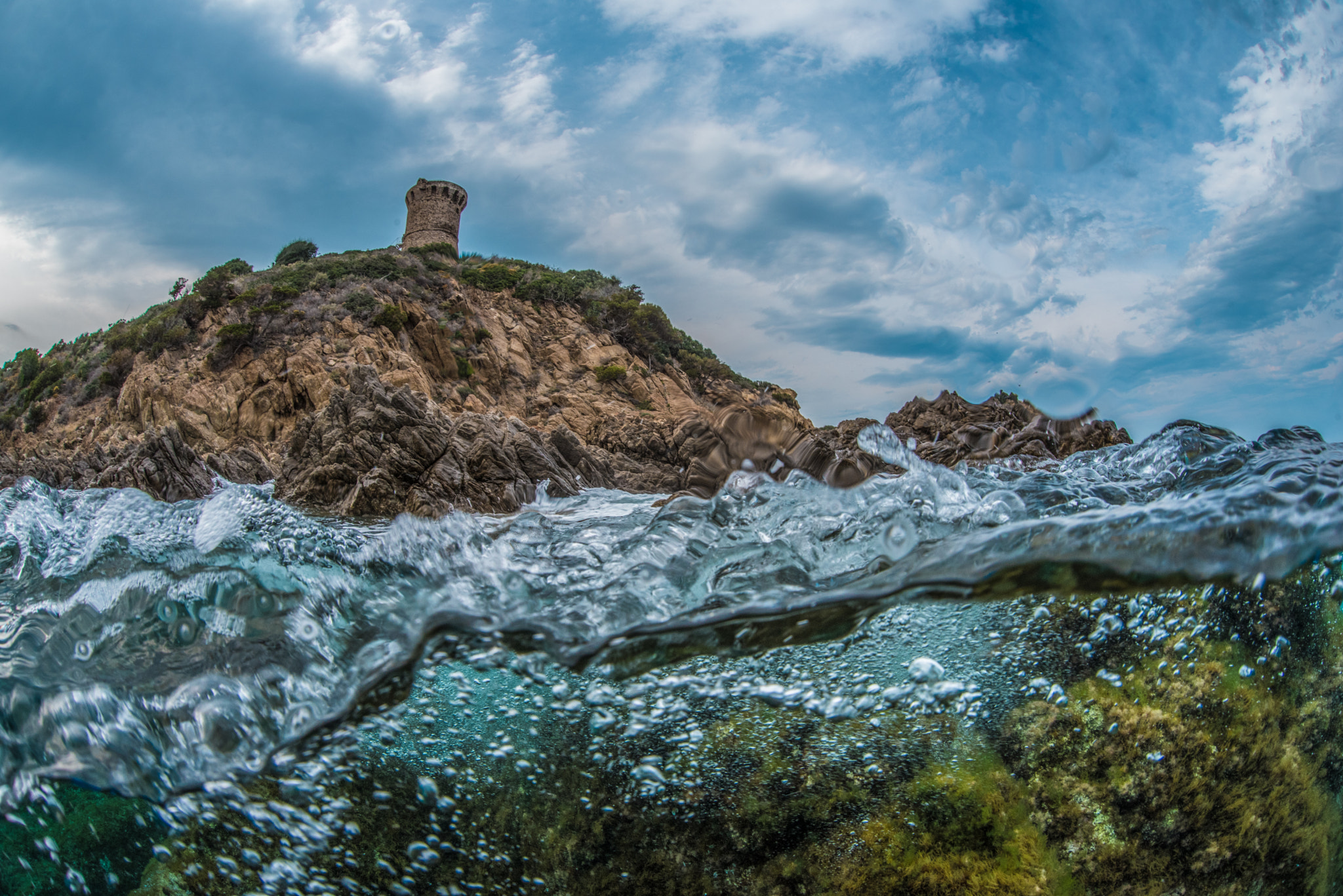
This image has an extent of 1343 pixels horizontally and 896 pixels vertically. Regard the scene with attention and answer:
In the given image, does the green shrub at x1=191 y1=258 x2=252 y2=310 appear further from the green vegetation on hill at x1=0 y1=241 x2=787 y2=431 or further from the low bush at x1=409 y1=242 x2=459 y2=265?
the low bush at x1=409 y1=242 x2=459 y2=265

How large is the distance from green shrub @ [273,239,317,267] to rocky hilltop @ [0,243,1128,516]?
197 mm

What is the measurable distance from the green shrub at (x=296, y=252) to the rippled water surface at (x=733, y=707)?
45411mm

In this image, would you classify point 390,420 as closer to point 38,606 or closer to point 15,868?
point 38,606

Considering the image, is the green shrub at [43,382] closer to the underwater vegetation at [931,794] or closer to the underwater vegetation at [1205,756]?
the underwater vegetation at [931,794]

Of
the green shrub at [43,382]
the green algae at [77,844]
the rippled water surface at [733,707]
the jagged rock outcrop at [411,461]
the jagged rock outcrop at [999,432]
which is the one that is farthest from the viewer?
the green shrub at [43,382]

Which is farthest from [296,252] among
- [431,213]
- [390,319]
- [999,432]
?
[999,432]

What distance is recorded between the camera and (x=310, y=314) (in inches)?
1102

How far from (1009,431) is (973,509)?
623cm

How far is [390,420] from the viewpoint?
8836mm

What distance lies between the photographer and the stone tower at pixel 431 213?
45188 mm

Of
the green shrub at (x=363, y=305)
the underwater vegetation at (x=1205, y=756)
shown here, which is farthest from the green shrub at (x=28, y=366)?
the underwater vegetation at (x=1205, y=756)

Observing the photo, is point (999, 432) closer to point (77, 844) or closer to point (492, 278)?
point (77, 844)

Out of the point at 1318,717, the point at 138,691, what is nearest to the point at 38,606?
the point at 138,691

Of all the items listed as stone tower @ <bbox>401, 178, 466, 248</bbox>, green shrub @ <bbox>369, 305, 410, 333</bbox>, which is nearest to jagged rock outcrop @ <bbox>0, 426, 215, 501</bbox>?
green shrub @ <bbox>369, 305, 410, 333</bbox>
